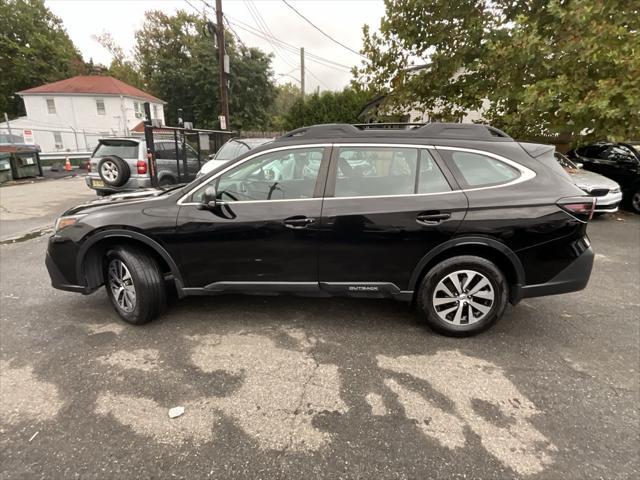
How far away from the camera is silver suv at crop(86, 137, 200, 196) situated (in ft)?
26.6

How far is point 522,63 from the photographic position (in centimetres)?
748

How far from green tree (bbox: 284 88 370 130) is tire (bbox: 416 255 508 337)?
16945mm

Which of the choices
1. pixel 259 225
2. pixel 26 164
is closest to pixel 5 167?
pixel 26 164

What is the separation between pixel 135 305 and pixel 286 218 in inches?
62.4

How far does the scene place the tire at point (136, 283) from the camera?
321 cm

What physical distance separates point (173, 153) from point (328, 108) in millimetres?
11946

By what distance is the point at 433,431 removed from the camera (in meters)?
2.19

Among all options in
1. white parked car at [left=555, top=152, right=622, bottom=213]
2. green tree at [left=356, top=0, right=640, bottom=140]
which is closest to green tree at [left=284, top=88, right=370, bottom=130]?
green tree at [left=356, top=0, right=640, bottom=140]

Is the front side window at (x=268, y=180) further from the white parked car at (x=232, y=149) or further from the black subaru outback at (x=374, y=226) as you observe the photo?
the white parked car at (x=232, y=149)

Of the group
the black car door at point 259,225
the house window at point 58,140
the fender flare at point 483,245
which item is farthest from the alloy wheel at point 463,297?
the house window at point 58,140

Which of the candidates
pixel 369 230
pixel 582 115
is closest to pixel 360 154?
pixel 369 230

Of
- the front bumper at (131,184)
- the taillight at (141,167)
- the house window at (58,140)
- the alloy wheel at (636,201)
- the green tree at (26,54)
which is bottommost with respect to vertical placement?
the alloy wheel at (636,201)

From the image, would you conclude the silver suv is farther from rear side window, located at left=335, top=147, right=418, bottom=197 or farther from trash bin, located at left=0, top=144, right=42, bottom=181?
rear side window, located at left=335, top=147, right=418, bottom=197

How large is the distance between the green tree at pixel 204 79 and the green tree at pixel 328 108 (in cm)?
1863
